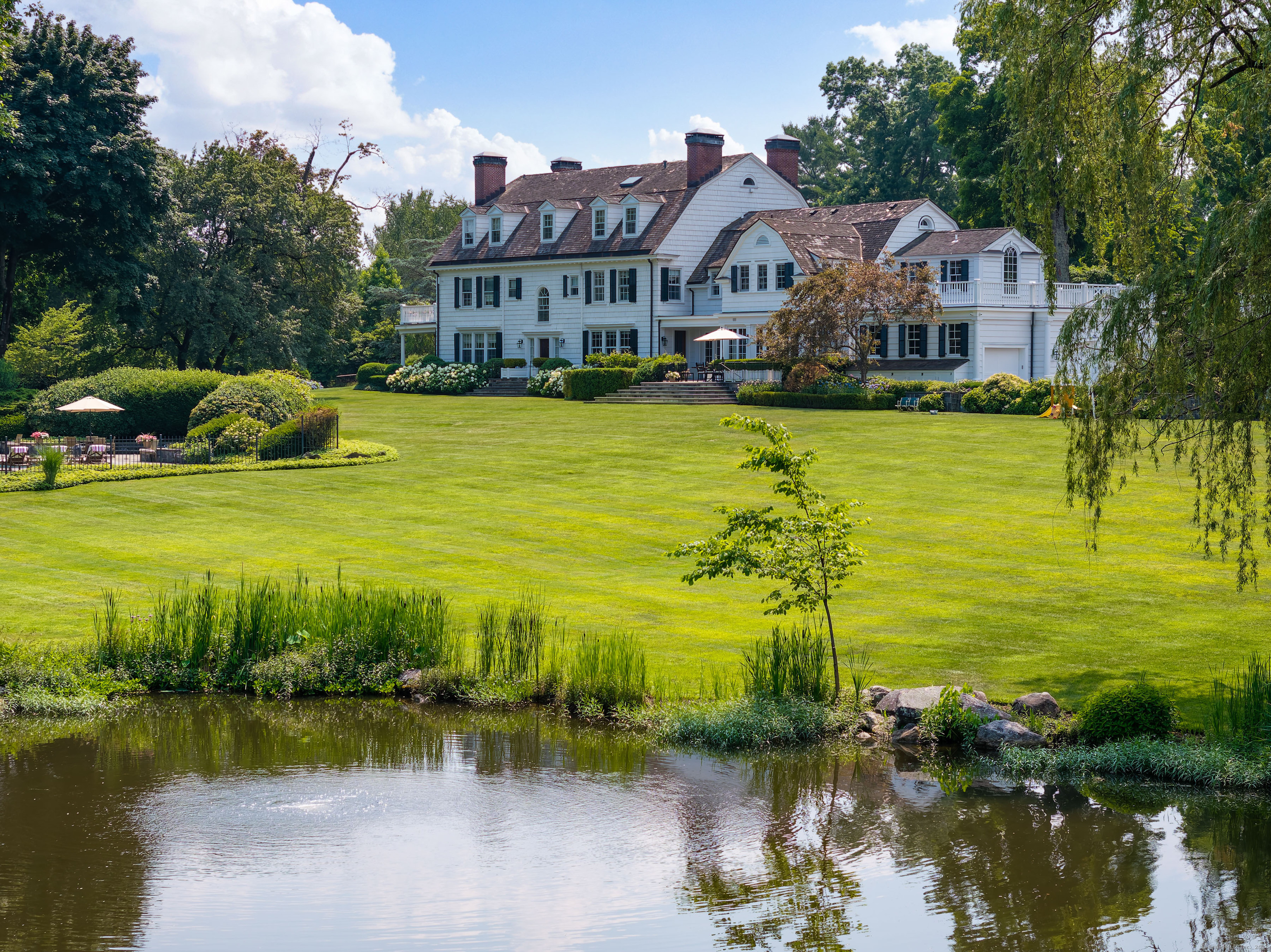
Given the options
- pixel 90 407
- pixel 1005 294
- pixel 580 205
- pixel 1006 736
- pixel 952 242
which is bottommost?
pixel 1006 736

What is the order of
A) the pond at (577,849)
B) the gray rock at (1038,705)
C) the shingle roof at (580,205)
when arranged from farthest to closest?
the shingle roof at (580,205)
the gray rock at (1038,705)
the pond at (577,849)

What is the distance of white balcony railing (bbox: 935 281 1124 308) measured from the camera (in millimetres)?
46969

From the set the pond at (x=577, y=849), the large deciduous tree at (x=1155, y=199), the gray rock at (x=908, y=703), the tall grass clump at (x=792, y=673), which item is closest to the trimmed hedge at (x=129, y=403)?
the pond at (x=577, y=849)

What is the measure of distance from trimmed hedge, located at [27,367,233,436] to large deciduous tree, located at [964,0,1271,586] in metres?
29.4

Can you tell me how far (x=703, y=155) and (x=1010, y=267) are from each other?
15.9m

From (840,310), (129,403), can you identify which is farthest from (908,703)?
(840,310)

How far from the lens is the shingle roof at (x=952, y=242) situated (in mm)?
48125

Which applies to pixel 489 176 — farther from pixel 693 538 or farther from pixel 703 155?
pixel 693 538

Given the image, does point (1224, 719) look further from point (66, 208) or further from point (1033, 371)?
point (66, 208)

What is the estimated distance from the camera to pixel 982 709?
42.6ft

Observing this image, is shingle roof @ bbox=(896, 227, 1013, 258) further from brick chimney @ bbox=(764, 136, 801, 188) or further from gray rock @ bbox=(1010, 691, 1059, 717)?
gray rock @ bbox=(1010, 691, 1059, 717)

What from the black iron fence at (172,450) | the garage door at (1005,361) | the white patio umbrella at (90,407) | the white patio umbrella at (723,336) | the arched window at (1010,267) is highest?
the arched window at (1010,267)

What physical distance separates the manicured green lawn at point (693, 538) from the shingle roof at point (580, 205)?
22.3 metres

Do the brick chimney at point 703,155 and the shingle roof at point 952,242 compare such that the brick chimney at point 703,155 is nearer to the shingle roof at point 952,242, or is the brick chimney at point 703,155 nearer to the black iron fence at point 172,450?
the shingle roof at point 952,242
